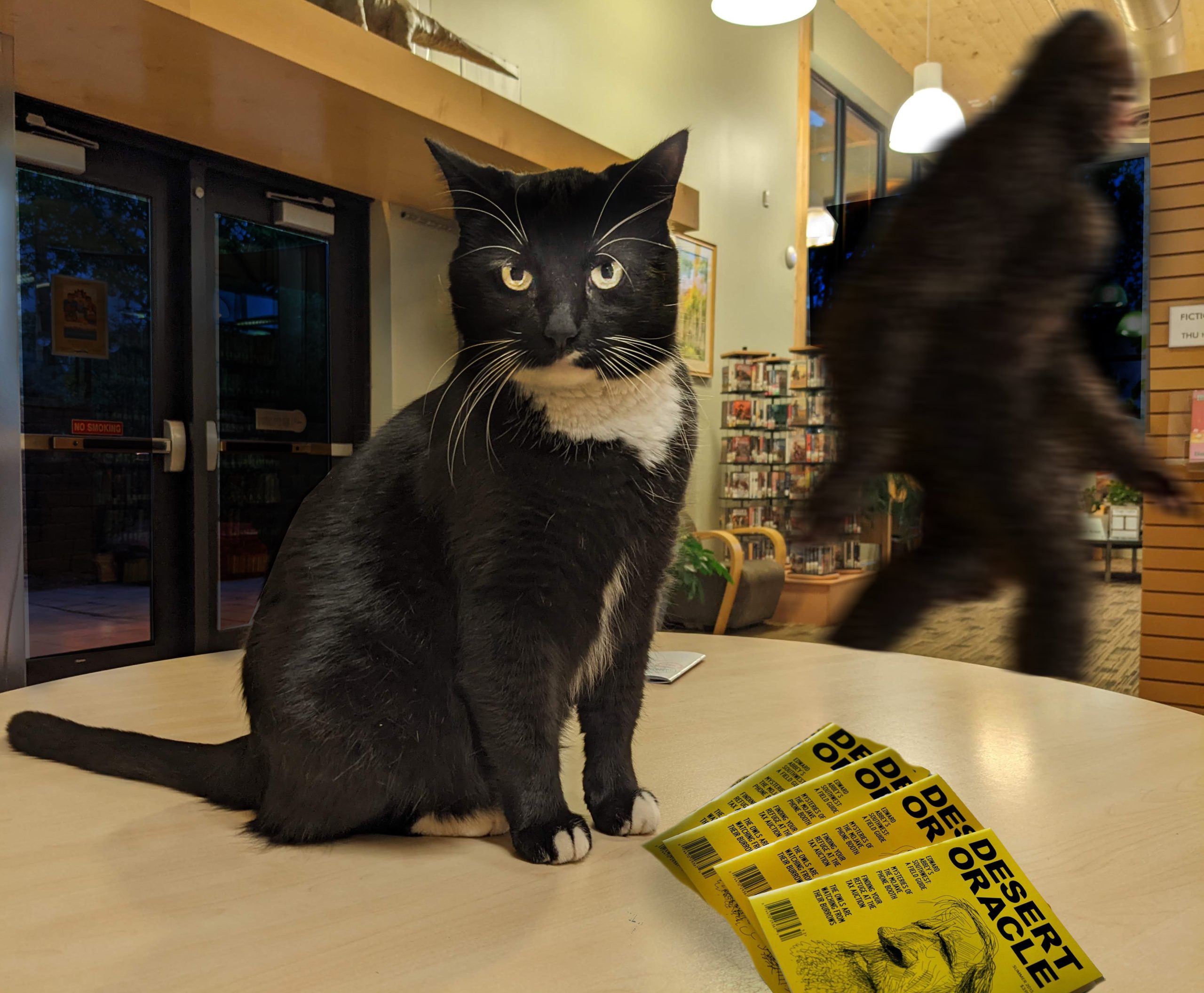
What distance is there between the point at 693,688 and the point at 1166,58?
0.93 m

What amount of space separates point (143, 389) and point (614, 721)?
244cm

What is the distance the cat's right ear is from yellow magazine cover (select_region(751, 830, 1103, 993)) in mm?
373

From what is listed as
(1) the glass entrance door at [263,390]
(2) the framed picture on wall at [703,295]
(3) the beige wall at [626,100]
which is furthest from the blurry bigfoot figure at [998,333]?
(2) the framed picture on wall at [703,295]

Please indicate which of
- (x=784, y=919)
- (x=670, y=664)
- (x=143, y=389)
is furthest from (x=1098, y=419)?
(x=143, y=389)

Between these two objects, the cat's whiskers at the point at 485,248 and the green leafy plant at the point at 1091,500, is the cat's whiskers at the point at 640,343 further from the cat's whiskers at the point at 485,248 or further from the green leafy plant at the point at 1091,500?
the green leafy plant at the point at 1091,500

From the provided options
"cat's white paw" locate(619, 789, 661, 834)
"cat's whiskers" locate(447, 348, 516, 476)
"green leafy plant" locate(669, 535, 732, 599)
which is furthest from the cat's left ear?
"green leafy plant" locate(669, 535, 732, 599)

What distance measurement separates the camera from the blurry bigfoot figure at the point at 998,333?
0.13 metres

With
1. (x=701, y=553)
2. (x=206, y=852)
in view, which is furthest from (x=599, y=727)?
Result: (x=701, y=553)

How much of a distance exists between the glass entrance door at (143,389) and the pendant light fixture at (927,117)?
249 cm

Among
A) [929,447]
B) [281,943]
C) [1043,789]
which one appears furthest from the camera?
[1043,789]

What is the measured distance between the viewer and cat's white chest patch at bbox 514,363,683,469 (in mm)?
544

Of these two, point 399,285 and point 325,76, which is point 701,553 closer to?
point 399,285

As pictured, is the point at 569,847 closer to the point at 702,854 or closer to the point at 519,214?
the point at 702,854

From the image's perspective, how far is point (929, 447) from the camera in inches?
5.3
